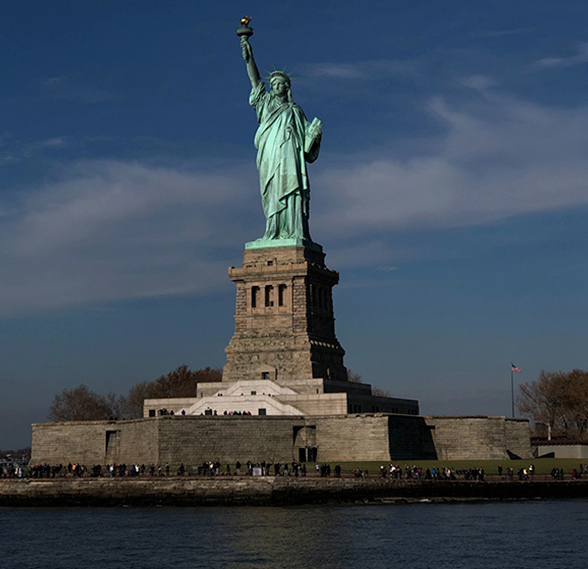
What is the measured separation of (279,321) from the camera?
73.1 meters

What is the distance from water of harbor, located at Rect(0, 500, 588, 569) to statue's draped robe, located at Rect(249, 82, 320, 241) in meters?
24.6

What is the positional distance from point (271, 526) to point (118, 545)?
7.09 metres

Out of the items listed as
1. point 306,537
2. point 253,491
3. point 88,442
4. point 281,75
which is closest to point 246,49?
point 281,75

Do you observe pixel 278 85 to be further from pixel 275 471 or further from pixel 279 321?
pixel 275 471

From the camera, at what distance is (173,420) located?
208 ft

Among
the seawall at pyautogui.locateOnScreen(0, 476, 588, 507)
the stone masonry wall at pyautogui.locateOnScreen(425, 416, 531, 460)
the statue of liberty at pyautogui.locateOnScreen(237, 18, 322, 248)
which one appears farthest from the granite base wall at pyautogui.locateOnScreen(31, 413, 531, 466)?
the statue of liberty at pyautogui.locateOnScreen(237, 18, 322, 248)

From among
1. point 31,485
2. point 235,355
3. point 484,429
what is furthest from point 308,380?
point 31,485

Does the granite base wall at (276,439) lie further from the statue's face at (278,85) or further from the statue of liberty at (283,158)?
the statue's face at (278,85)

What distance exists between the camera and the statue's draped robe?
74938 mm

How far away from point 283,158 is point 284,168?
0.69m

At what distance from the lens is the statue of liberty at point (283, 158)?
74.9 meters

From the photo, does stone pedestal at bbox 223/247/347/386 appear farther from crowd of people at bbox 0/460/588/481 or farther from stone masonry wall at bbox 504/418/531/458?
stone masonry wall at bbox 504/418/531/458

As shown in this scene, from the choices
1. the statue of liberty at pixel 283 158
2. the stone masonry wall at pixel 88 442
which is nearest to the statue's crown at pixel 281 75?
the statue of liberty at pixel 283 158

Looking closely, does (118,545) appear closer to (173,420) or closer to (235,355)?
(173,420)
